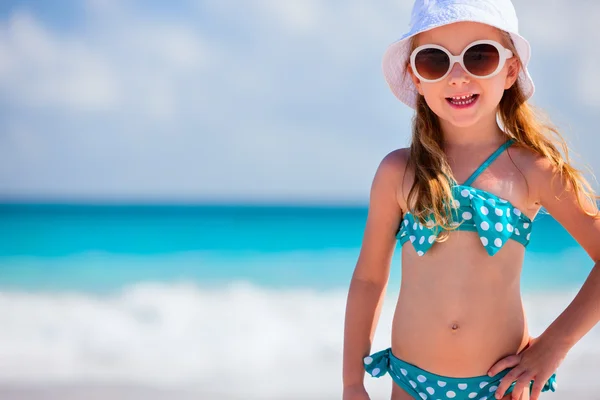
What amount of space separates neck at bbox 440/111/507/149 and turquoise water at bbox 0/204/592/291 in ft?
22.5

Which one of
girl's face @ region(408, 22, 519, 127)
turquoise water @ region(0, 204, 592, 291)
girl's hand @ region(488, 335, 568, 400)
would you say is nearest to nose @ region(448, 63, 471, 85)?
girl's face @ region(408, 22, 519, 127)

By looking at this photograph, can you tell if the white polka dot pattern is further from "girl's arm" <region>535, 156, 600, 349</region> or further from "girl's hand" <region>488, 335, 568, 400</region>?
"girl's hand" <region>488, 335, 568, 400</region>

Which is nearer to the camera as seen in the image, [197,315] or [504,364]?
[504,364]

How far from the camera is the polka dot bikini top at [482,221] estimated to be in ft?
6.78

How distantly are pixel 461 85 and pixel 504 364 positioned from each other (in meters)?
0.81

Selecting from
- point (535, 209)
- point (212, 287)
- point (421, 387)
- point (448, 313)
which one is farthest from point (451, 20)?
point (212, 287)

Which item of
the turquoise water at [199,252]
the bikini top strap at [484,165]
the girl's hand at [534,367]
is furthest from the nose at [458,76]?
the turquoise water at [199,252]

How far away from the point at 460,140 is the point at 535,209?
1.04 ft

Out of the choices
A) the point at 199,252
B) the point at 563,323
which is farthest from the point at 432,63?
the point at 199,252

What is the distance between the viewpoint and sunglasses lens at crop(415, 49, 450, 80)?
7.00 feet

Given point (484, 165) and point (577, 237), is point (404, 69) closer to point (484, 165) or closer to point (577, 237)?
point (484, 165)

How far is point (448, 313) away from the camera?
6.97ft

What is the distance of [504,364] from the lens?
206 centimetres

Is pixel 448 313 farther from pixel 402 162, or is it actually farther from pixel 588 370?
pixel 588 370
